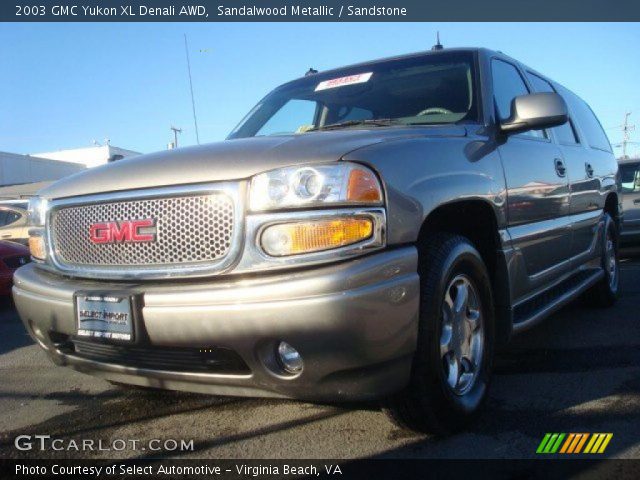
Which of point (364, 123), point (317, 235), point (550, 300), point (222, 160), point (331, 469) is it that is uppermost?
point (364, 123)

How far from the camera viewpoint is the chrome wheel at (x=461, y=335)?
2.49 m

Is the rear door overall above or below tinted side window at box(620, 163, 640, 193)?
above

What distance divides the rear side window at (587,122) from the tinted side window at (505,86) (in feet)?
3.90

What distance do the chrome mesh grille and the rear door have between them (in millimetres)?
1658

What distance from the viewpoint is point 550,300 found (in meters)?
3.61

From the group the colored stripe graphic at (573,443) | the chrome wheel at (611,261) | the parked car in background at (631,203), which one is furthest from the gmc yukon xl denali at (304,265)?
the parked car in background at (631,203)

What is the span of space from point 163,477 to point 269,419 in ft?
2.18

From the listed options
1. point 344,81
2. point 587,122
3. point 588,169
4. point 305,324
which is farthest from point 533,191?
point 587,122

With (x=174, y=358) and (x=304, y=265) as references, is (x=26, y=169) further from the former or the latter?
(x=304, y=265)

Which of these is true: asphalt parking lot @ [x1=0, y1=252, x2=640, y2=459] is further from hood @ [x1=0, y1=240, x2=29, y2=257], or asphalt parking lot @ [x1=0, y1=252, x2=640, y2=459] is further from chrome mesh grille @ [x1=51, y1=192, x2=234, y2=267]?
hood @ [x1=0, y1=240, x2=29, y2=257]

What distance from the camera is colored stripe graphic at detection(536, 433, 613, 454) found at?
7.55 feet

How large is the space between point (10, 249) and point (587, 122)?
656 centimetres

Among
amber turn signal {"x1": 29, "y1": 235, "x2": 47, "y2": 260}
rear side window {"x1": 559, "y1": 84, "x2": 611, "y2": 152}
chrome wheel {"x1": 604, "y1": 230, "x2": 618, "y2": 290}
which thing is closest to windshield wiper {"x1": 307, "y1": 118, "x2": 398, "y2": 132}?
amber turn signal {"x1": 29, "y1": 235, "x2": 47, "y2": 260}

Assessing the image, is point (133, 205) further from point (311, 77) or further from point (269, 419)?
point (311, 77)
